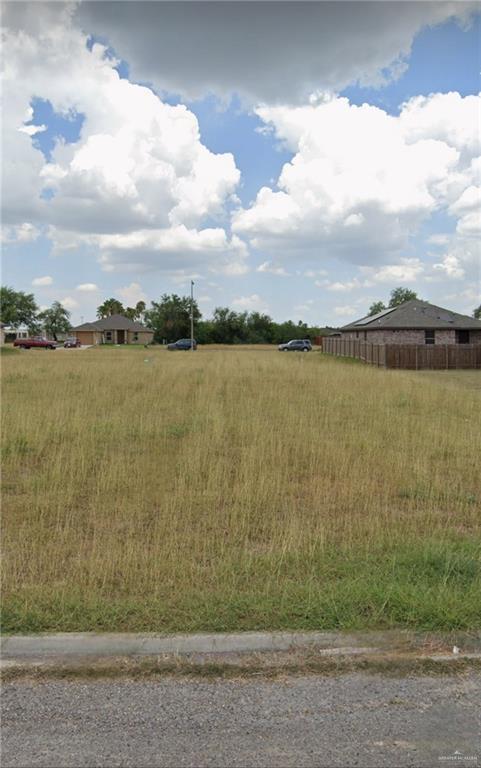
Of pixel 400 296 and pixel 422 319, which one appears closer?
pixel 422 319

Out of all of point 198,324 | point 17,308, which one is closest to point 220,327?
point 198,324

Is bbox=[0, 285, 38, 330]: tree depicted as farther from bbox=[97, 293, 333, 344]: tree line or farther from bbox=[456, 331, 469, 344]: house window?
bbox=[456, 331, 469, 344]: house window

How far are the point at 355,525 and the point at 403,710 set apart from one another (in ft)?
9.02

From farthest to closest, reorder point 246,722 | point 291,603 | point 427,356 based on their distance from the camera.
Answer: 1. point 427,356
2. point 291,603
3. point 246,722

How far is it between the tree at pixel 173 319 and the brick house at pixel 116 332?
478 centimetres

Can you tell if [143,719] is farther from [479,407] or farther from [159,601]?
[479,407]

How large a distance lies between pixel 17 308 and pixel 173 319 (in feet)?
90.1

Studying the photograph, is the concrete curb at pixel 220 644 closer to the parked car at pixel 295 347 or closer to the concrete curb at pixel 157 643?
the concrete curb at pixel 157 643

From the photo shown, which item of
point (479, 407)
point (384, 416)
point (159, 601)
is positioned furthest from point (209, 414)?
point (159, 601)

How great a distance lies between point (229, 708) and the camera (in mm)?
2975

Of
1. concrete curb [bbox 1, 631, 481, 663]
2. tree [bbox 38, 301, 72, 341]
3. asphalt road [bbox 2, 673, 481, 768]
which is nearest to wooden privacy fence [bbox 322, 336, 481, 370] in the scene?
concrete curb [bbox 1, 631, 481, 663]

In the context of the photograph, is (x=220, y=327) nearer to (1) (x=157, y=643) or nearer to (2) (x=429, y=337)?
(2) (x=429, y=337)

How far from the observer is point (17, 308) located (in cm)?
10050

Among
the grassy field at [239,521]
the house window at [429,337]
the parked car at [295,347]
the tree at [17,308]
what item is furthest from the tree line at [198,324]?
the grassy field at [239,521]
